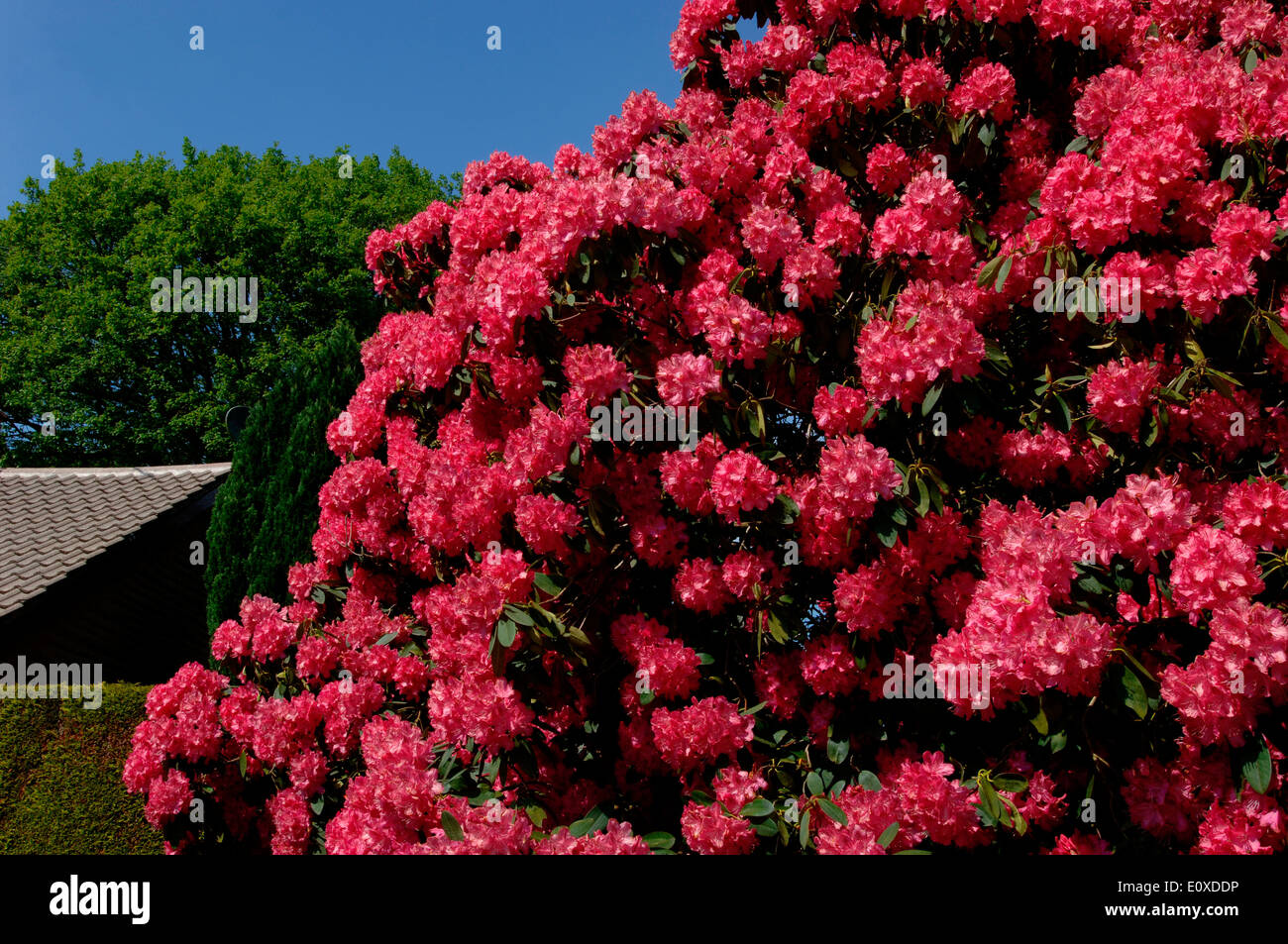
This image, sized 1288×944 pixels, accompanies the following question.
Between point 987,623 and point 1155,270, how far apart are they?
1214mm

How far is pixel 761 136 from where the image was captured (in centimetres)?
362

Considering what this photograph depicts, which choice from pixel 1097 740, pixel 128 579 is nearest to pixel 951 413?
pixel 1097 740

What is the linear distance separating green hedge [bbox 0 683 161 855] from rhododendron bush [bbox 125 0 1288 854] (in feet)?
17.5

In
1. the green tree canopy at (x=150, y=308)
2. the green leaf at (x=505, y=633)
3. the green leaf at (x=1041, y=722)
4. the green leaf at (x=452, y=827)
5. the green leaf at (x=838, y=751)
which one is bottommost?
the green leaf at (x=452, y=827)

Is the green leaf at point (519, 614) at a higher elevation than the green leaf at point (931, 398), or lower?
lower

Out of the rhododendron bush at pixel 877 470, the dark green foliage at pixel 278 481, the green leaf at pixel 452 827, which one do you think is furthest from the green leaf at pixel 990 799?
the dark green foliage at pixel 278 481

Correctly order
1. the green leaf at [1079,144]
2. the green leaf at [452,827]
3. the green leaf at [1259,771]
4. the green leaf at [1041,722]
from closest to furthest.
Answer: the green leaf at [1259,771], the green leaf at [1041,722], the green leaf at [452,827], the green leaf at [1079,144]

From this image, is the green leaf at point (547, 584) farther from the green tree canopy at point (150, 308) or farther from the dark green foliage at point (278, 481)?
the green tree canopy at point (150, 308)

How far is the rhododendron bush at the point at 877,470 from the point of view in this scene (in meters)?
2.48

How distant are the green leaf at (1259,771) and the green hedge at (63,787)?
8312mm

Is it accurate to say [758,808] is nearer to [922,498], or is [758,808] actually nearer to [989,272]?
[922,498]

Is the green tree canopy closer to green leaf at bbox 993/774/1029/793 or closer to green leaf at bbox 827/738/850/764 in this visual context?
green leaf at bbox 827/738/850/764

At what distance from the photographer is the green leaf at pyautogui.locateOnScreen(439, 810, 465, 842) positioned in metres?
2.73
